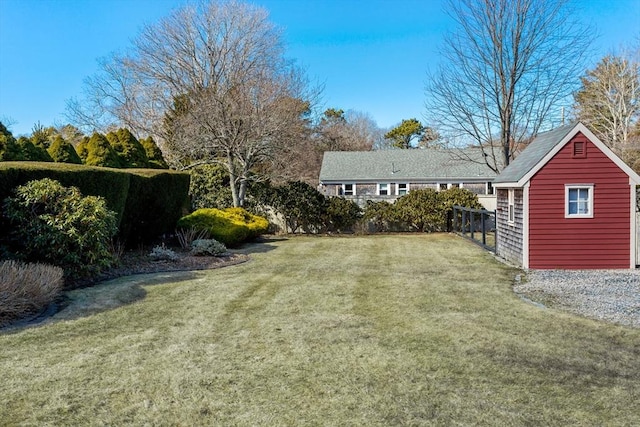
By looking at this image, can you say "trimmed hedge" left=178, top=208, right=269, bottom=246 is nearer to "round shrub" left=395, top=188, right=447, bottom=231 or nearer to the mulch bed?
the mulch bed

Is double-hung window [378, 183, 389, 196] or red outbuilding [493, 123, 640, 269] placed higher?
double-hung window [378, 183, 389, 196]

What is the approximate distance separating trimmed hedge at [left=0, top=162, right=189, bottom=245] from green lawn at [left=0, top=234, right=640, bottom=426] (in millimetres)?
2390

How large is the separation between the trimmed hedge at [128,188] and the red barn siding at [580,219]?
30.6ft

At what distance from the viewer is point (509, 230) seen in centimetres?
1132

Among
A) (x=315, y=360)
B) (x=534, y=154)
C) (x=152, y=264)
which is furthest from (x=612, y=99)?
(x=315, y=360)

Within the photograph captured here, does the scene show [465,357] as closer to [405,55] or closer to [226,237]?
[226,237]

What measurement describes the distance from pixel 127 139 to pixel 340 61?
13.1 metres

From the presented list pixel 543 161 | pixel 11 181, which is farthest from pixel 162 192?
pixel 543 161

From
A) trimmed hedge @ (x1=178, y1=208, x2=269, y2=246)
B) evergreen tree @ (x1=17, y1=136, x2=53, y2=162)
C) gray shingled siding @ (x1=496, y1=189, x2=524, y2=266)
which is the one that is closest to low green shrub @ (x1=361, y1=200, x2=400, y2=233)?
trimmed hedge @ (x1=178, y1=208, x2=269, y2=246)

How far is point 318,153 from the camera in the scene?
37.6 meters

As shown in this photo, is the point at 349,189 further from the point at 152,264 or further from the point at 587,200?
the point at 152,264

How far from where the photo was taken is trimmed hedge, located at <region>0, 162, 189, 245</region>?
7910 millimetres

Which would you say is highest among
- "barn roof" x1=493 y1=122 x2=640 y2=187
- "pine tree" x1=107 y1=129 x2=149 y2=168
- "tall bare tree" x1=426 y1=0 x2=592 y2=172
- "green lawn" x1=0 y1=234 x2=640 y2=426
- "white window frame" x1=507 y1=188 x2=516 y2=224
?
"tall bare tree" x1=426 y1=0 x2=592 y2=172

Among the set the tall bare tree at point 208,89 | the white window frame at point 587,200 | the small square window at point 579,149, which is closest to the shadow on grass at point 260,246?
the tall bare tree at point 208,89
